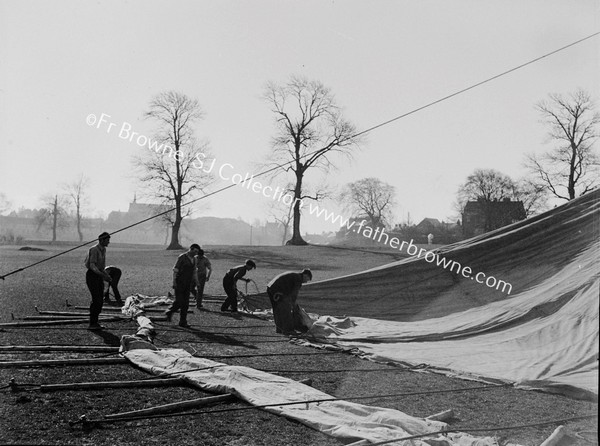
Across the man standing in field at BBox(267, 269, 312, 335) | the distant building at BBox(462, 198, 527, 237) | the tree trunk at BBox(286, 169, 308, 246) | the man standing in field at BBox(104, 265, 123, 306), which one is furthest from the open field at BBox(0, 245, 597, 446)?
the distant building at BBox(462, 198, 527, 237)

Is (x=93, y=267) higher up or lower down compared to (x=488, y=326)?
higher up

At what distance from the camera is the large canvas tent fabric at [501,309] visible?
710cm

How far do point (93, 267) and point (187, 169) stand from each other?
117ft

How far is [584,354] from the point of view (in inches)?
268

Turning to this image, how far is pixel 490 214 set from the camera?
53719 millimetres

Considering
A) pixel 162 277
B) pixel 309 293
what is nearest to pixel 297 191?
pixel 162 277

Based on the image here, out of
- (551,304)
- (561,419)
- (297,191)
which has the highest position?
(297,191)

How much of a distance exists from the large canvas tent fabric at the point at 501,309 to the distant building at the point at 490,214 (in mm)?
42236

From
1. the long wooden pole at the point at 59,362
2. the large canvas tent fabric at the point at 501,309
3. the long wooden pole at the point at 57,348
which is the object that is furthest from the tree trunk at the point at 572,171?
the long wooden pole at the point at 59,362

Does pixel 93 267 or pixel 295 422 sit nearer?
pixel 295 422

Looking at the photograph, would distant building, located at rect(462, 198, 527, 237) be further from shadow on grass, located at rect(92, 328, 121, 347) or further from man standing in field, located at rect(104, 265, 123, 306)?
shadow on grass, located at rect(92, 328, 121, 347)

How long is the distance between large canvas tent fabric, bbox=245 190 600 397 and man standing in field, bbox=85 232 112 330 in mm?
3642

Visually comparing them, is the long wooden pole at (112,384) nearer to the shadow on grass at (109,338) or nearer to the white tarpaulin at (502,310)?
the shadow on grass at (109,338)

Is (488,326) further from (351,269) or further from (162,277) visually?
(351,269)
